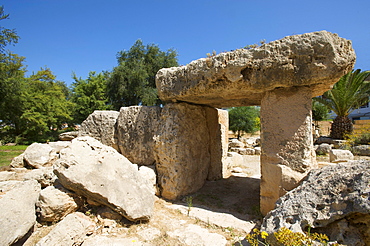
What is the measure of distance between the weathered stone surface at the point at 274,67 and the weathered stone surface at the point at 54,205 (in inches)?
94.0

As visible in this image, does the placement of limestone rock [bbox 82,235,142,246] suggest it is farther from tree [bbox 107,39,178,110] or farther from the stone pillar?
tree [bbox 107,39,178,110]

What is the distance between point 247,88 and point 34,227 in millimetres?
3499

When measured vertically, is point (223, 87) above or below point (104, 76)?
below

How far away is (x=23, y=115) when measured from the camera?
12797mm

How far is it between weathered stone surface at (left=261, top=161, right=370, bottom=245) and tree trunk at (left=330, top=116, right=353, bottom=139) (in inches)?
417

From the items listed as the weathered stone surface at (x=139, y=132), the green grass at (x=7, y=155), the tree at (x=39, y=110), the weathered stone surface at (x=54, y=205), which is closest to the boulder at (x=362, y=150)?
the weathered stone surface at (x=139, y=132)

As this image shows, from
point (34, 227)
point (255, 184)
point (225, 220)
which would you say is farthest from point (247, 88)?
point (34, 227)

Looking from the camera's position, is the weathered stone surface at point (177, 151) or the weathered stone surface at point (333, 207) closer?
the weathered stone surface at point (333, 207)

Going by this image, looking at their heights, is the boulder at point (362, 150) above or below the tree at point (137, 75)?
below

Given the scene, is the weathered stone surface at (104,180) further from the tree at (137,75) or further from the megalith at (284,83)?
the tree at (137,75)

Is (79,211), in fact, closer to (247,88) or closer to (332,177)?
(247,88)

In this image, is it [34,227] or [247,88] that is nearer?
[34,227]

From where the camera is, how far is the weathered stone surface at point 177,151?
3.92 m

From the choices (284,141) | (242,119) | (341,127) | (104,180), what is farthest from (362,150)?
(242,119)
